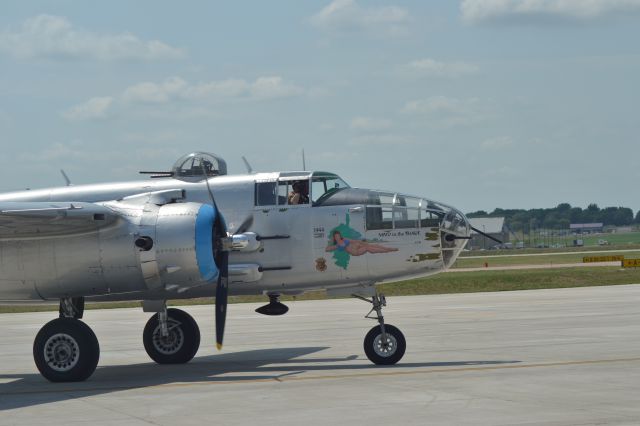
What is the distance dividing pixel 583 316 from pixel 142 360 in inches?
612

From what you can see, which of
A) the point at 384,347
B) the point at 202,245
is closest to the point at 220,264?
the point at 202,245

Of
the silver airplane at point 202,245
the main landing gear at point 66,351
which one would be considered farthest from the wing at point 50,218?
the main landing gear at point 66,351

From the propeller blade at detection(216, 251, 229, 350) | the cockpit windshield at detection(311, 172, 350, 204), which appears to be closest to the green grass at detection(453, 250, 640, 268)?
the cockpit windshield at detection(311, 172, 350, 204)

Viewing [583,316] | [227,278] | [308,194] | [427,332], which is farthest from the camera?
[583,316]

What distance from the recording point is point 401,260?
21562 mm

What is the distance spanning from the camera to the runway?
15.3 m

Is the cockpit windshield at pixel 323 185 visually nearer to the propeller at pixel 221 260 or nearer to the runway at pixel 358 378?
the propeller at pixel 221 260

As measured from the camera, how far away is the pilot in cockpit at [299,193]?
884 inches

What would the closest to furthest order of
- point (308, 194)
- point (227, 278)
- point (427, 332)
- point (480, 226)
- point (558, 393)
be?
1. point (558, 393)
2. point (227, 278)
3. point (308, 194)
4. point (427, 332)
5. point (480, 226)

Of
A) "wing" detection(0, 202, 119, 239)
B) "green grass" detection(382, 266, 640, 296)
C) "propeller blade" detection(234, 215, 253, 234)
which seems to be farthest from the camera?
"green grass" detection(382, 266, 640, 296)

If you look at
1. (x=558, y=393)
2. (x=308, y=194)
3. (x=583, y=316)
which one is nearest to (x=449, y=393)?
(x=558, y=393)

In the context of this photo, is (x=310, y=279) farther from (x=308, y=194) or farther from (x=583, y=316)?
(x=583, y=316)

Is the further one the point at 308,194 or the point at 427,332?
the point at 427,332

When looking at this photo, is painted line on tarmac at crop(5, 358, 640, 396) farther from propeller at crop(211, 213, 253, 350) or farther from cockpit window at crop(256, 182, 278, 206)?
cockpit window at crop(256, 182, 278, 206)
